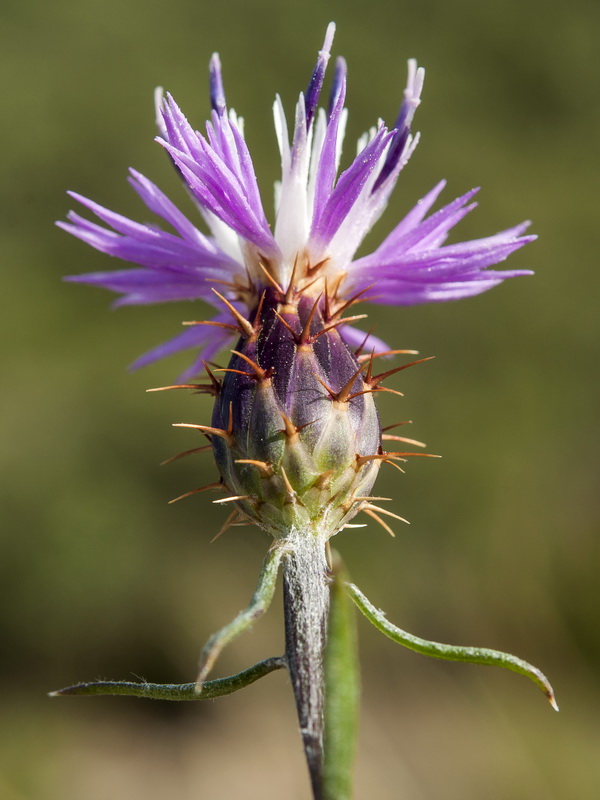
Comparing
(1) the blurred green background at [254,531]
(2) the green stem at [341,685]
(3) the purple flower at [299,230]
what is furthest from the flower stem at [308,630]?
(1) the blurred green background at [254,531]

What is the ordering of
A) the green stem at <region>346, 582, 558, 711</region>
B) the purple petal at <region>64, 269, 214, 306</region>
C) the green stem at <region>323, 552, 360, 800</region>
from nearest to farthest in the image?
the green stem at <region>323, 552, 360, 800</region>, the green stem at <region>346, 582, 558, 711</region>, the purple petal at <region>64, 269, 214, 306</region>

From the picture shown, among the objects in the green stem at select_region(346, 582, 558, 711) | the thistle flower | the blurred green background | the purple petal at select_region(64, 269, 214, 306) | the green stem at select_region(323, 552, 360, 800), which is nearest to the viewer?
the green stem at select_region(323, 552, 360, 800)

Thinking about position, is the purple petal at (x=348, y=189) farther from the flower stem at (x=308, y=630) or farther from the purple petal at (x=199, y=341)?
the flower stem at (x=308, y=630)

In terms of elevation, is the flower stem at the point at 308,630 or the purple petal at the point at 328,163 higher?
the purple petal at the point at 328,163

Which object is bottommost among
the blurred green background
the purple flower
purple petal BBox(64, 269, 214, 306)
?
A: the blurred green background

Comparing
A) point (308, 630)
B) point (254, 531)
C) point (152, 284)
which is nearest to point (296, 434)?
point (308, 630)

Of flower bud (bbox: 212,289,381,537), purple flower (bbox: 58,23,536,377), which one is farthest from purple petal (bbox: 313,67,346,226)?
flower bud (bbox: 212,289,381,537)

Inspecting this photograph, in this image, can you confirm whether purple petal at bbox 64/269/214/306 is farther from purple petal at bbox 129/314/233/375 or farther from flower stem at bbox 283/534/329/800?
flower stem at bbox 283/534/329/800

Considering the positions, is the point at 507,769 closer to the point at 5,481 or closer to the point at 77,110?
the point at 5,481
